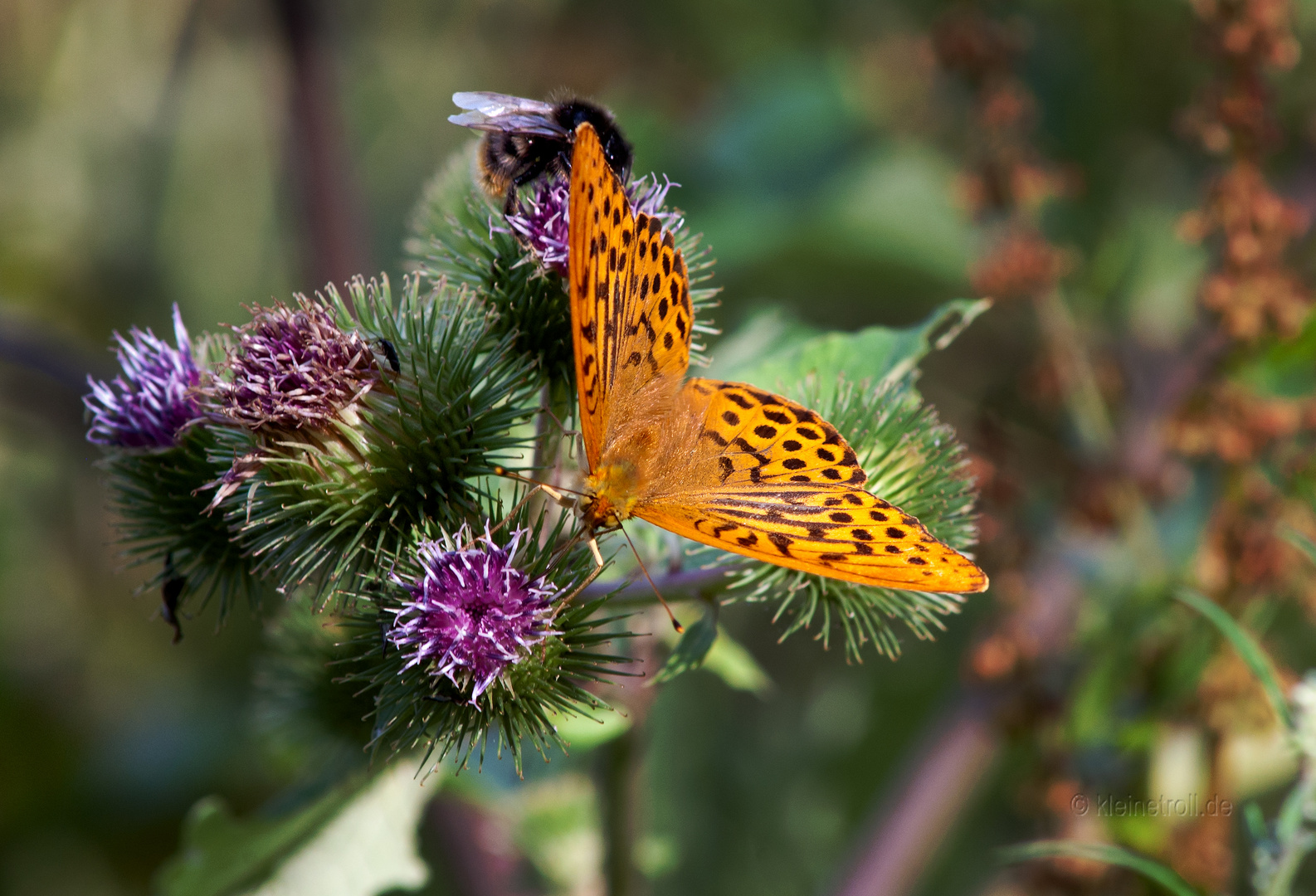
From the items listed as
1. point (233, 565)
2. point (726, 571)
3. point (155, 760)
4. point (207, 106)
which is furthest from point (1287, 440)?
point (207, 106)

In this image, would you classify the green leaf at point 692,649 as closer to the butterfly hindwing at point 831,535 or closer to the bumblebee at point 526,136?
the butterfly hindwing at point 831,535

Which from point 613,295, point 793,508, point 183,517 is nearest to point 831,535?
point 793,508

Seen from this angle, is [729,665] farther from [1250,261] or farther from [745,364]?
[1250,261]

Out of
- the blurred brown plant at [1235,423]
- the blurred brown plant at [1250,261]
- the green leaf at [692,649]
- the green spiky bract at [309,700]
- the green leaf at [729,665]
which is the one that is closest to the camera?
the green leaf at [692,649]

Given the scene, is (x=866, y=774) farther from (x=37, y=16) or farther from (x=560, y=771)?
(x=37, y=16)

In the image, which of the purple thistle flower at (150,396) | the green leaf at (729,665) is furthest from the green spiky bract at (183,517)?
the green leaf at (729,665)
